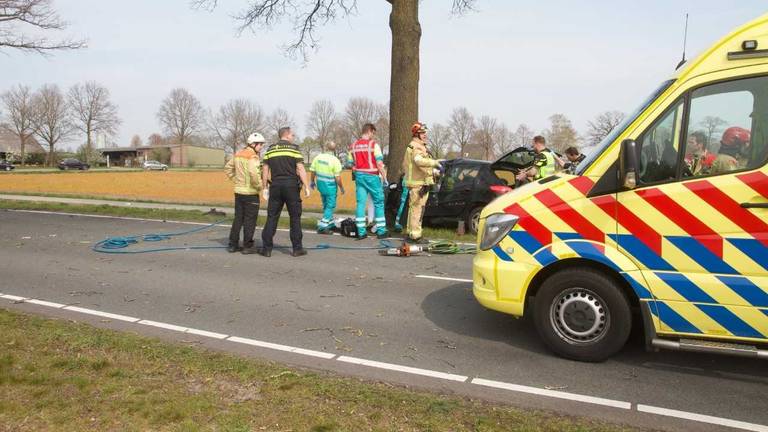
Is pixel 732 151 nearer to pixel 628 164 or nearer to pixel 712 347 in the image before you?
pixel 628 164

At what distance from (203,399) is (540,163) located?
327 inches

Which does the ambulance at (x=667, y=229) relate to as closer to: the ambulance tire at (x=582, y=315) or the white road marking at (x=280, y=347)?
the ambulance tire at (x=582, y=315)

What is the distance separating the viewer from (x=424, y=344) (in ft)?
16.5

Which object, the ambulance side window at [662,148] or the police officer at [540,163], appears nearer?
the ambulance side window at [662,148]

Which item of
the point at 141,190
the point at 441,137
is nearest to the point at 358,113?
the point at 441,137

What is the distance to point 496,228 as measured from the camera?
15.7 ft

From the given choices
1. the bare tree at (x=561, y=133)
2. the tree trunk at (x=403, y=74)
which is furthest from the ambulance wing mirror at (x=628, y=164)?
the bare tree at (x=561, y=133)

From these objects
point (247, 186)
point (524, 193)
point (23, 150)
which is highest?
point (23, 150)

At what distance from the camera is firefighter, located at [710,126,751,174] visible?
4.00m

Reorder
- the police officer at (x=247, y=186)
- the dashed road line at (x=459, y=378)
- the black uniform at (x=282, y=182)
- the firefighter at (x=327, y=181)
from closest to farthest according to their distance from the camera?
the dashed road line at (x=459, y=378), the black uniform at (x=282, y=182), the police officer at (x=247, y=186), the firefighter at (x=327, y=181)

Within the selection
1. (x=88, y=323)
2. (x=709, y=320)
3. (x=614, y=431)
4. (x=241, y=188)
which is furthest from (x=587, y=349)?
(x=241, y=188)

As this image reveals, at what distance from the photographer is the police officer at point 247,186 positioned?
9242mm

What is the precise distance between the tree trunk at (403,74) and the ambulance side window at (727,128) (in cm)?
856

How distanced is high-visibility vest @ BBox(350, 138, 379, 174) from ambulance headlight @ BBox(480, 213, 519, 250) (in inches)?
230
